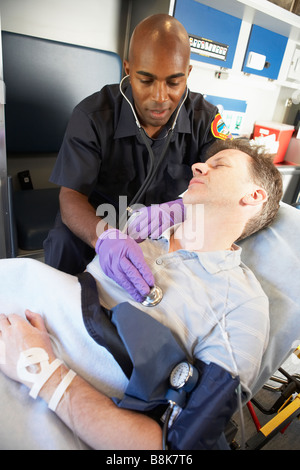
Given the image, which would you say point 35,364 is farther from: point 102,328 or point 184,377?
point 184,377

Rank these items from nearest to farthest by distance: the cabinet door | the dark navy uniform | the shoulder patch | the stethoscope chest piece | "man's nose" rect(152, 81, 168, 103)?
the stethoscope chest piece < "man's nose" rect(152, 81, 168, 103) < the dark navy uniform < the shoulder patch < the cabinet door

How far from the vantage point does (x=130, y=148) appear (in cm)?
147

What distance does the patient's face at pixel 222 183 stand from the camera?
1.04 m

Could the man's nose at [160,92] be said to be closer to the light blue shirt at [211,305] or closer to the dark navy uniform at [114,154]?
the dark navy uniform at [114,154]

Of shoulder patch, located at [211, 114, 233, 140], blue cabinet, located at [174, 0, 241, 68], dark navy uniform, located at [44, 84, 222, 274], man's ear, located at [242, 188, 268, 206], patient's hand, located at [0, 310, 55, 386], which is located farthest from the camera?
blue cabinet, located at [174, 0, 241, 68]

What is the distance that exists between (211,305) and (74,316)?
1.26 ft

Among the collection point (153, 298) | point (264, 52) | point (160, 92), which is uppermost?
point (264, 52)

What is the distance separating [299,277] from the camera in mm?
1022

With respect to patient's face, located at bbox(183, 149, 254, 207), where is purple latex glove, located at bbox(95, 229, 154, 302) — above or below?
below

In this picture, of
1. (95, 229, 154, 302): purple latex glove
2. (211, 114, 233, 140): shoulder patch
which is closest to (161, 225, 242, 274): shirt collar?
(95, 229, 154, 302): purple latex glove

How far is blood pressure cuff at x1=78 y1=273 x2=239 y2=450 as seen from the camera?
67cm

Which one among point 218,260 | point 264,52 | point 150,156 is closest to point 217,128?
point 150,156

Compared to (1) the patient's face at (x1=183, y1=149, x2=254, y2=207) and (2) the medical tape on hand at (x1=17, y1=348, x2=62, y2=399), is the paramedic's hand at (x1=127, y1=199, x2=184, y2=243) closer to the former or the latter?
(1) the patient's face at (x1=183, y1=149, x2=254, y2=207)

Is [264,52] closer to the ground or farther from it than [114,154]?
farther from it
